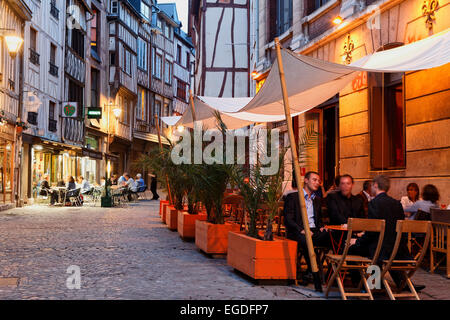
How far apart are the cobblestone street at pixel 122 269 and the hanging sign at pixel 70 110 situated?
13870mm

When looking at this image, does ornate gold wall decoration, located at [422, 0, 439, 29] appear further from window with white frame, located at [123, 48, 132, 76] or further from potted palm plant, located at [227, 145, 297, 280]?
window with white frame, located at [123, 48, 132, 76]

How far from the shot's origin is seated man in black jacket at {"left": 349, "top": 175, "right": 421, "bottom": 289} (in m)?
5.95

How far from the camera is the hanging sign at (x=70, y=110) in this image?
26322 mm

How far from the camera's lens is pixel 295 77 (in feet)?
26.5

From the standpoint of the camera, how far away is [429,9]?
33.5 ft

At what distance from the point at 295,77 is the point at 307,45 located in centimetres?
763

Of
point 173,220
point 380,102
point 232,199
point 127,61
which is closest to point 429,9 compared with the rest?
point 380,102

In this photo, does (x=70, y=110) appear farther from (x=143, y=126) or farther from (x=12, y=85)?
(x=143, y=126)

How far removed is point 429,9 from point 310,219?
4.88m

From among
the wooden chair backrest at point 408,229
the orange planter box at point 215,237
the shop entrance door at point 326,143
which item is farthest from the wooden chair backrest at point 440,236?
the shop entrance door at point 326,143
